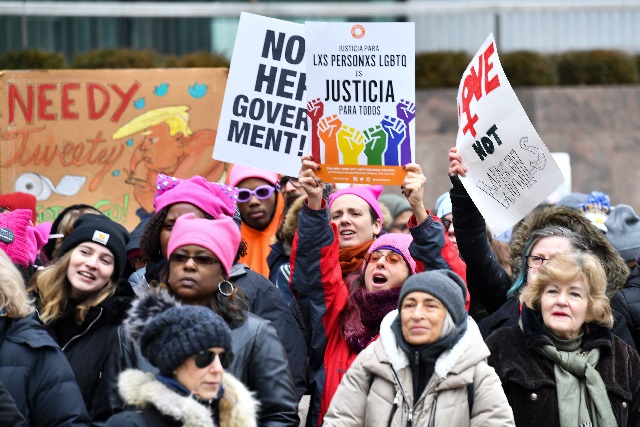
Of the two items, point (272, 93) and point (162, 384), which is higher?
point (272, 93)

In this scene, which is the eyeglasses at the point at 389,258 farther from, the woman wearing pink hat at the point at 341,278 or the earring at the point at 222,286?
the earring at the point at 222,286

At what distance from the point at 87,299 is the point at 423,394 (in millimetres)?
1799

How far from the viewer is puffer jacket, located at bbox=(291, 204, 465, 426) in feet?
18.5

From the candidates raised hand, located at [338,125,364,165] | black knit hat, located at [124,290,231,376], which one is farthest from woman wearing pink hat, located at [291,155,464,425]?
black knit hat, located at [124,290,231,376]

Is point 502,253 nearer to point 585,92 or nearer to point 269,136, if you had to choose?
point 269,136

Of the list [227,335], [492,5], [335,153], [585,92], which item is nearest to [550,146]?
[585,92]

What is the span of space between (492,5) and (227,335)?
10.3 m

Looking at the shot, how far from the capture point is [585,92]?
1258 cm

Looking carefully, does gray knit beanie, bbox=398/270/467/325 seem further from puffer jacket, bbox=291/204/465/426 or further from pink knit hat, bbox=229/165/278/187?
pink knit hat, bbox=229/165/278/187

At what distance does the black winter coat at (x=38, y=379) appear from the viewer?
4.84m

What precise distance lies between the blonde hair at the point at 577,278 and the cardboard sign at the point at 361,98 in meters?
0.93

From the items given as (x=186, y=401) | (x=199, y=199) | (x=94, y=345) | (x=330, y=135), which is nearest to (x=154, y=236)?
(x=199, y=199)

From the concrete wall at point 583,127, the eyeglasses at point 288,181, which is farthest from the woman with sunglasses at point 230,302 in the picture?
the concrete wall at point 583,127

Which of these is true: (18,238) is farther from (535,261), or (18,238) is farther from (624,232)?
(624,232)
